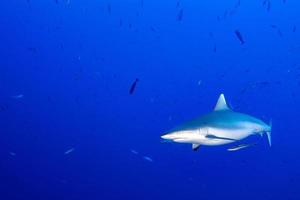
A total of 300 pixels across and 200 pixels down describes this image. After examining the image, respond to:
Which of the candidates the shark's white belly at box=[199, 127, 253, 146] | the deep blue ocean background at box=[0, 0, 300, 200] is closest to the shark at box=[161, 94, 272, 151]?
the shark's white belly at box=[199, 127, 253, 146]

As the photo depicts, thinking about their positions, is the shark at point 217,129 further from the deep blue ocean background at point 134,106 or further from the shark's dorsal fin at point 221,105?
the deep blue ocean background at point 134,106

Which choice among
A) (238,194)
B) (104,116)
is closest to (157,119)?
(104,116)

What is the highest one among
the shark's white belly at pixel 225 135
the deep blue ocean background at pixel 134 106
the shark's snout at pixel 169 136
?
the deep blue ocean background at pixel 134 106

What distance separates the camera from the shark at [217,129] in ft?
13.1

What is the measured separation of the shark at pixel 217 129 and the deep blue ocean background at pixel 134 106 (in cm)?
2014

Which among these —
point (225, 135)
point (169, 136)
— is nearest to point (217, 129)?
point (225, 135)

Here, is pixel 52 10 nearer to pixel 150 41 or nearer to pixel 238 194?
pixel 150 41

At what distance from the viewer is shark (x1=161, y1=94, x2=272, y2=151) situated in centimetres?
401

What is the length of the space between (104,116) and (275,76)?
2033 cm

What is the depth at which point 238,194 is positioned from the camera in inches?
1195

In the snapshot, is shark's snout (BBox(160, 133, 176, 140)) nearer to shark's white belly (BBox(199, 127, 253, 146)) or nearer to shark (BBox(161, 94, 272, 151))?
shark (BBox(161, 94, 272, 151))

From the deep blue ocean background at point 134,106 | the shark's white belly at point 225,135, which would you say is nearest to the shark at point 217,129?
the shark's white belly at point 225,135

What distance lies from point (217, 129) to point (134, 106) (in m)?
38.8

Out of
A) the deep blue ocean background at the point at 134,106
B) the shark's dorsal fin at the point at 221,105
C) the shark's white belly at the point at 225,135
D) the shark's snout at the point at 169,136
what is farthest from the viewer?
the deep blue ocean background at the point at 134,106
